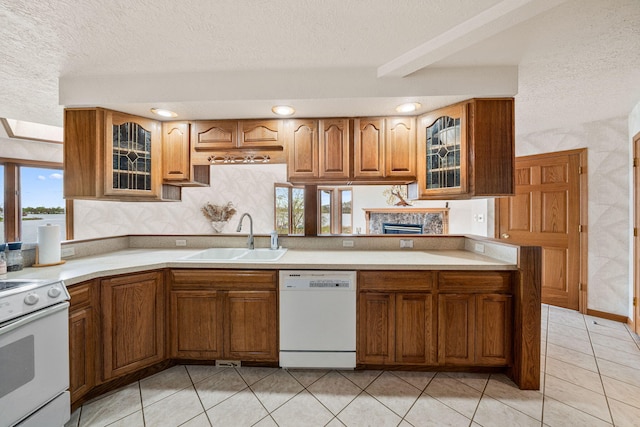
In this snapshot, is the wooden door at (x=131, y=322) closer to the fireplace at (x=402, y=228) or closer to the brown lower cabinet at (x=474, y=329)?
the brown lower cabinet at (x=474, y=329)

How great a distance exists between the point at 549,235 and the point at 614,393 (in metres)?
1.98

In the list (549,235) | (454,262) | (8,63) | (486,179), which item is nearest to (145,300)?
(8,63)

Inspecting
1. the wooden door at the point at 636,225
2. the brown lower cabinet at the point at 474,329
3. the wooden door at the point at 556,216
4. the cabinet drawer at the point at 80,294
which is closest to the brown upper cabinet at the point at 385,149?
the brown lower cabinet at the point at 474,329

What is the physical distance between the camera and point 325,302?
6.10 ft

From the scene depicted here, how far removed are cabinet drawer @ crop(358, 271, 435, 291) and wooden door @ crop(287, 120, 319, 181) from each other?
976mm

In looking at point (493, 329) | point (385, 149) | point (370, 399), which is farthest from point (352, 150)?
point (370, 399)

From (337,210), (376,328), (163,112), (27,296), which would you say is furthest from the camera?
(337,210)

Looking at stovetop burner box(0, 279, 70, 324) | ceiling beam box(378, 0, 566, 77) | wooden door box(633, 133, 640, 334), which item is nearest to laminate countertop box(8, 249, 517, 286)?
stovetop burner box(0, 279, 70, 324)

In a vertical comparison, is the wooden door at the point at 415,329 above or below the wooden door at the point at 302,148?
below

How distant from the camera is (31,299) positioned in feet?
4.14

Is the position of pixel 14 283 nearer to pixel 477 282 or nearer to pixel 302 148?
pixel 302 148

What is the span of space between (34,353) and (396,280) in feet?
6.86

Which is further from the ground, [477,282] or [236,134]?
[236,134]

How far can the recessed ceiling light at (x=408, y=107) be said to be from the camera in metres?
2.01
